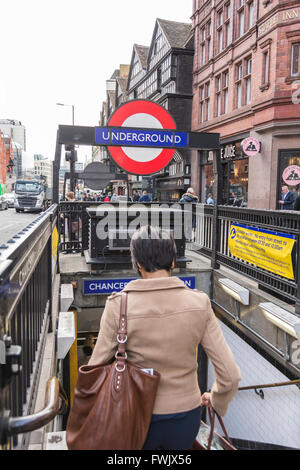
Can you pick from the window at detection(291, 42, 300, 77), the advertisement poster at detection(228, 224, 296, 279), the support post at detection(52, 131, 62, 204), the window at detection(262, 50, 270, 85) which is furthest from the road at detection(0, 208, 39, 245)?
the window at detection(291, 42, 300, 77)

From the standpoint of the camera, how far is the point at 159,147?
7.06m

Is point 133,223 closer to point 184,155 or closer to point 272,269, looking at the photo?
point 272,269

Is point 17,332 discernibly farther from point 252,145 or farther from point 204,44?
point 204,44

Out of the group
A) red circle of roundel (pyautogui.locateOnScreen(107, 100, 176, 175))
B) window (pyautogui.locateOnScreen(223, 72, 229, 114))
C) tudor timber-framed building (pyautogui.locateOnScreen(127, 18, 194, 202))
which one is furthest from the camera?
tudor timber-framed building (pyautogui.locateOnScreen(127, 18, 194, 202))

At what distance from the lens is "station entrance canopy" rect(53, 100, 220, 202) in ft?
22.8

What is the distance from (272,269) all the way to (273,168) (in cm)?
1282

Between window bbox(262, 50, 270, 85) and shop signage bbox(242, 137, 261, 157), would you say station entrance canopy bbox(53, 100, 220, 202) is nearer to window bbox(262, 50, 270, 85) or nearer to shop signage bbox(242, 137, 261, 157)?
shop signage bbox(242, 137, 261, 157)

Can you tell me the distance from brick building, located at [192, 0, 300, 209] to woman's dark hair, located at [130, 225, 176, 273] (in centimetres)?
1458

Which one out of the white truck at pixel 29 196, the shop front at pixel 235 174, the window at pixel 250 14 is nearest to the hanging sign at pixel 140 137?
the shop front at pixel 235 174

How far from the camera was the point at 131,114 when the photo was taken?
23.4 ft

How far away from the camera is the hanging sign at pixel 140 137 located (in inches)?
273

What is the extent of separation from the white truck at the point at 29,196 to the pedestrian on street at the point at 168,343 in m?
33.7

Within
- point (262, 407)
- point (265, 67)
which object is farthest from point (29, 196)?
point (262, 407)

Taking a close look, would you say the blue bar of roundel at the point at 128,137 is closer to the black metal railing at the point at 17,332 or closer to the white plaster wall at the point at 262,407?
the white plaster wall at the point at 262,407
